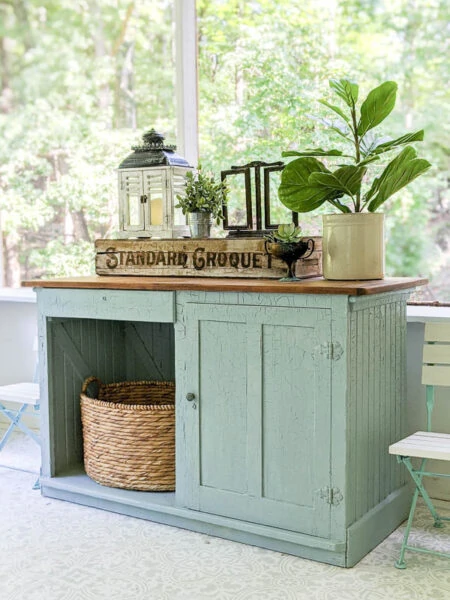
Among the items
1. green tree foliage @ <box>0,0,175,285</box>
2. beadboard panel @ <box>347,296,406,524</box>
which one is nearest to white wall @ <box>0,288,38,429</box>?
green tree foliage @ <box>0,0,175,285</box>

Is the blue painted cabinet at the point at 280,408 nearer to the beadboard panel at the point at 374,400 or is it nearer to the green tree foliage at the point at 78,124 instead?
the beadboard panel at the point at 374,400

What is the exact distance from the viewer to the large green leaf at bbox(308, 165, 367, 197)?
9.52 ft

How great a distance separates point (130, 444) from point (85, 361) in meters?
0.60

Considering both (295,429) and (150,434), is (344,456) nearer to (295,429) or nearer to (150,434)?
(295,429)

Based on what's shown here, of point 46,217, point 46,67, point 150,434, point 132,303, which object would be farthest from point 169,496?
point 46,67

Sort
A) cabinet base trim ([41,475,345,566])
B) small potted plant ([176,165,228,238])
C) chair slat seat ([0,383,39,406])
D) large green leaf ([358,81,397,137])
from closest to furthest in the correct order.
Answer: cabinet base trim ([41,475,345,566]) < large green leaf ([358,81,397,137]) < small potted plant ([176,165,228,238]) < chair slat seat ([0,383,39,406])

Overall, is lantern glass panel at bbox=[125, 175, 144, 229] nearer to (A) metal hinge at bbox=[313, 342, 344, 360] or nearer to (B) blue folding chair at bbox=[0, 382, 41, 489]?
(B) blue folding chair at bbox=[0, 382, 41, 489]

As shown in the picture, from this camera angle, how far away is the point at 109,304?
3312 mm

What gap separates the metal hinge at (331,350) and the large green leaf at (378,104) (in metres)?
0.92

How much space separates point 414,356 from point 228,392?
39.9 inches

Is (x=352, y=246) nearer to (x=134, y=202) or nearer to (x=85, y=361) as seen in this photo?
(x=134, y=202)

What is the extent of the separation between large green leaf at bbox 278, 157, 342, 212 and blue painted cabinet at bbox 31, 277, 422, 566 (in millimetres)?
399

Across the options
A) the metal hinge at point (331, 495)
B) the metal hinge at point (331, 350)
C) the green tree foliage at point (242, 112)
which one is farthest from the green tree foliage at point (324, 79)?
the metal hinge at point (331, 495)

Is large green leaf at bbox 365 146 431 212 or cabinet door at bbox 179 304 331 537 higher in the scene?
large green leaf at bbox 365 146 431 212
